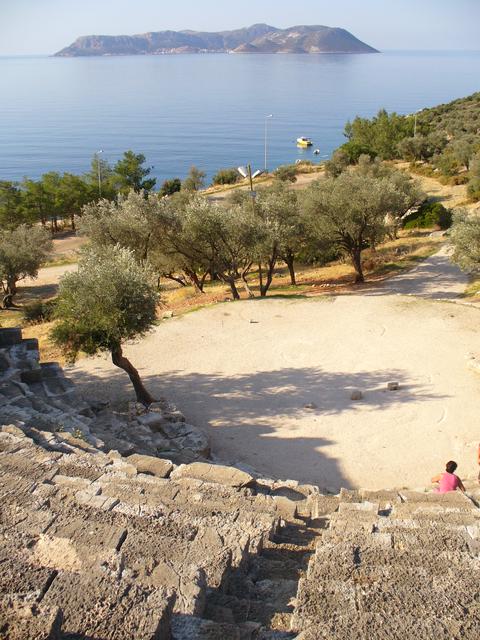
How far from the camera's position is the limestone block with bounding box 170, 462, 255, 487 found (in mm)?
10281

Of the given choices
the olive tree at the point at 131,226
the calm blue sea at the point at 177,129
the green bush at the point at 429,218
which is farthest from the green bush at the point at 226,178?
the olive tree at the point at 131,226

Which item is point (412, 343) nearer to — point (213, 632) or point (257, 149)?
point (213, 632)

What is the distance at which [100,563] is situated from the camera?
19.2ft

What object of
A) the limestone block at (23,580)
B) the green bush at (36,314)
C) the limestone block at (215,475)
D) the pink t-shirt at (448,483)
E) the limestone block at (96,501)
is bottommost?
the green bush at (36,314)

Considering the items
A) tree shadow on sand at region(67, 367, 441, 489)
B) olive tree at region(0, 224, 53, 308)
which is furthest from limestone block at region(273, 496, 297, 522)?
olive tree at region(0, 224, 53, 308)

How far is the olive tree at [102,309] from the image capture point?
14.8 metres

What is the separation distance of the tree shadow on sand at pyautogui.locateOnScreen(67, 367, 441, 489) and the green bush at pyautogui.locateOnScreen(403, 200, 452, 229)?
2552cm

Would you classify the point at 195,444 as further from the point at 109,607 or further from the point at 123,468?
the point at 109,607

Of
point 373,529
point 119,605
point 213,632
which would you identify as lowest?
point 373,529

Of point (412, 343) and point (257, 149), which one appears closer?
point (412, 343)

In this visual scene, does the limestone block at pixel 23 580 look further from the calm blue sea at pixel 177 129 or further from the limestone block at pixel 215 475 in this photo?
the calm blue sea at pixel 177 129

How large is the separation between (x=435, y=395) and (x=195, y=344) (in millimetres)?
8586

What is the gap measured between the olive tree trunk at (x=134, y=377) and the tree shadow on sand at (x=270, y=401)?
1.94 feet

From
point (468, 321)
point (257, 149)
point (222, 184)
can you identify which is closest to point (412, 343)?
point (468, 321)
